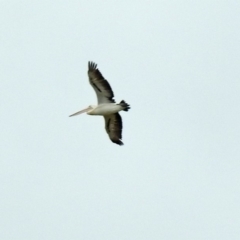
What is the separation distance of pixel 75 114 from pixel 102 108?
7.36ft

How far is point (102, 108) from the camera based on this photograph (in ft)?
626

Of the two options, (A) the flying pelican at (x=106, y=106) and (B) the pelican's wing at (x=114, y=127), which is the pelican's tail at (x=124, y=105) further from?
(B) the pelican's wing at (x=114, y=127)

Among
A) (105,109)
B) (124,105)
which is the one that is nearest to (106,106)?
(105,109)

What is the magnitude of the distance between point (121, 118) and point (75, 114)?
85.7 inches

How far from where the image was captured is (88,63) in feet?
624

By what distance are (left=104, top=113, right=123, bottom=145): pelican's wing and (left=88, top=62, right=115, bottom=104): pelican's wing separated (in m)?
1.42

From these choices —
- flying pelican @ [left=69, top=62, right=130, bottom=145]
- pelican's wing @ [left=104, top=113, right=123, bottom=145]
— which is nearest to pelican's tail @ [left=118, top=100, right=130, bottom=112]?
flying pelican @ [left=69, top=62, right=130, bottom=145]

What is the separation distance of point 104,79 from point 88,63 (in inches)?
41.5

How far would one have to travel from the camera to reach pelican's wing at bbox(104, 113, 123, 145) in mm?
191750

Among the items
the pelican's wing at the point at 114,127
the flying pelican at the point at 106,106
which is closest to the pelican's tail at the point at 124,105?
the flying pelican at the point at 106,106

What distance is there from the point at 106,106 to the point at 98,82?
1133mm

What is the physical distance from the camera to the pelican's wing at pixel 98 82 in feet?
624

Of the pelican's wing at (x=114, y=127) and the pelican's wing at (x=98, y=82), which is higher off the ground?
the pelican's wing at (x=98, y=82)

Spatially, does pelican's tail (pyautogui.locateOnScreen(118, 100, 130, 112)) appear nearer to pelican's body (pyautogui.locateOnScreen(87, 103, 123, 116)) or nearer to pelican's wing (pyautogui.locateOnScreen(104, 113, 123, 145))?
pelican's body (pyautogui.locateOnScreen(87, 103, 123, 116))
